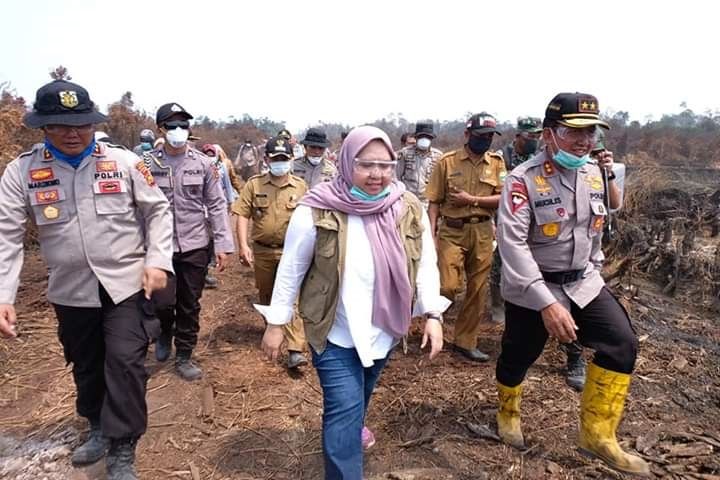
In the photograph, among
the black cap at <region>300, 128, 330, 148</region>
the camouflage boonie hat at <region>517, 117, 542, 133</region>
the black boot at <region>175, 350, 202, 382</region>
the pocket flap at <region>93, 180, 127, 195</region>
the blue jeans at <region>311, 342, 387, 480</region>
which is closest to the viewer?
the blue jeans at <region>311, 342, 387, 480</region>

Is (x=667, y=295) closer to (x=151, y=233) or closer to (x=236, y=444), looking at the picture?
(x=236, y=444)

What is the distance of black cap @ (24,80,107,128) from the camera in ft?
7.96

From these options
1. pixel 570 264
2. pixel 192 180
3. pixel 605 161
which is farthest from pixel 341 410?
pixel 192 180

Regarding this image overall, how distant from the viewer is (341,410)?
7.28 ft

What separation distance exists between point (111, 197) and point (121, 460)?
1477 millimetres

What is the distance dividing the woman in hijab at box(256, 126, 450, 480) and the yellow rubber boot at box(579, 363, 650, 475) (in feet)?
3.32

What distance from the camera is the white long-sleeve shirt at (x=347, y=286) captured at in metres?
2.27

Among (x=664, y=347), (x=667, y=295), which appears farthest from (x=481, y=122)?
(x=667, y=295)

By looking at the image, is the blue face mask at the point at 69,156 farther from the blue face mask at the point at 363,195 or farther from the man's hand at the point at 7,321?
the blue face mask at the point at 363,195

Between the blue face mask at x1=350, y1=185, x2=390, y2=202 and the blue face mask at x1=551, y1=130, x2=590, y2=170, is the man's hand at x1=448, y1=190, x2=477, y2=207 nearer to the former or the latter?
the blue face mask at x1=551, y1=130, x2=590, y2=170

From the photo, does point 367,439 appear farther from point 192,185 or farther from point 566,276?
point 192,185

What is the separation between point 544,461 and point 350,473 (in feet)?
4.49

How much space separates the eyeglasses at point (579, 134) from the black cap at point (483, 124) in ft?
5.22

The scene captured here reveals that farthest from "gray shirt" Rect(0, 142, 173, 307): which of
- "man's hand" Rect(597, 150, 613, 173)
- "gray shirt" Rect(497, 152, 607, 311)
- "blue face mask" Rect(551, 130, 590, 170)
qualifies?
"man's hand" Rect(597, 150, 613, 173)
